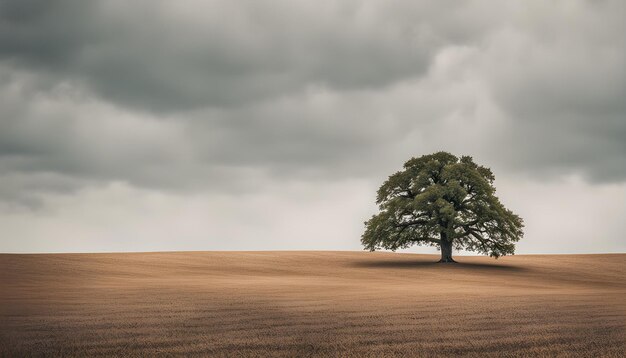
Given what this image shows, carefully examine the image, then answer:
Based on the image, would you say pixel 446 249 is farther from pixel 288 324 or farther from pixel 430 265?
pixel 288 324

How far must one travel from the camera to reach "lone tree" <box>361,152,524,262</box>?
149 ft

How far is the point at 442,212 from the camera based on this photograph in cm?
4422

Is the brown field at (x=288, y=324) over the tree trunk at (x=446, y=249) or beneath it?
beneath


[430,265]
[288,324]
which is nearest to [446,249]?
[430,265]

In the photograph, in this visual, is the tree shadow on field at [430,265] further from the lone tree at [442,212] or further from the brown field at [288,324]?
the brown field at [288,324]

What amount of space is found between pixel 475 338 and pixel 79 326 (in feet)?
28.7

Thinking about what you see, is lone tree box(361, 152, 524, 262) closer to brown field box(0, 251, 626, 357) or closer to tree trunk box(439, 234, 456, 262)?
tree trunk box(439, 234, 456, 262)

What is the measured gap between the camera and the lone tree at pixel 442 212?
45.5 meters

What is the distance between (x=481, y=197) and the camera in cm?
4638

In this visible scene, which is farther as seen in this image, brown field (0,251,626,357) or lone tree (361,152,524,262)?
lone tree (361,152,524,262)

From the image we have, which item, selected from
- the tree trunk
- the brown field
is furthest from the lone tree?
the brown field

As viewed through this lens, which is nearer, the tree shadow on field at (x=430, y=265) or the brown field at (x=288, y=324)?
the brown field at (x=288, y=324)

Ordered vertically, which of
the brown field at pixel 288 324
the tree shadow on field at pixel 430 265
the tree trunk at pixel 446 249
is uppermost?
the tree trunk at pixel 446 249

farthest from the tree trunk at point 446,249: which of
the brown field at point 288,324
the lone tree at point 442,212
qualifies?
the brown field at point 288,324
